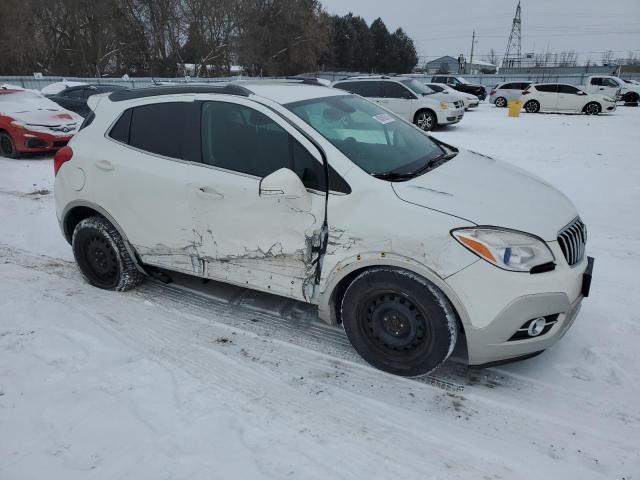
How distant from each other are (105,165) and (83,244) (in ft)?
2.64

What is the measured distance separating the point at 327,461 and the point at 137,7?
47.6m

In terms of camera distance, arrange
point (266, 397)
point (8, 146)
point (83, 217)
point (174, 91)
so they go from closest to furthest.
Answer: point (266, 397) < point (174, 91) < point (83, 217) < point (8, 146)

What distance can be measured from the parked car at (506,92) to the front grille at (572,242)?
23274mm

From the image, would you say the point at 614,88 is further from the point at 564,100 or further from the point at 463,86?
the point at 463,86

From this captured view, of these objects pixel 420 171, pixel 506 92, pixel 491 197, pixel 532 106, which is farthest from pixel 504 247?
pixel 506 92

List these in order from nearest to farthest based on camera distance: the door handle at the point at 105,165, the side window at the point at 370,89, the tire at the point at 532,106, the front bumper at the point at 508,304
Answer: the front bumper at the point at 508,304 < the door handle at the point at 105,165 < the side window at the point at 370,89 < the tire at the point at 532,106

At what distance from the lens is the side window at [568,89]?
2025cm

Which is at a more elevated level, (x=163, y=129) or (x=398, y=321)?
(x=163, y=129)

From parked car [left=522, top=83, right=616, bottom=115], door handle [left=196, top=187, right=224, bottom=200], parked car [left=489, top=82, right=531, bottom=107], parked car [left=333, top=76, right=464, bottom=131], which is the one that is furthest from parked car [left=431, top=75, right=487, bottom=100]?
door handle [left=196, top=187, right=224, bottom=200]

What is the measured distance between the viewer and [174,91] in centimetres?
380

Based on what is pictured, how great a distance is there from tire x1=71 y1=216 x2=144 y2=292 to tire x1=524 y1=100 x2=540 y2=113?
827 inches

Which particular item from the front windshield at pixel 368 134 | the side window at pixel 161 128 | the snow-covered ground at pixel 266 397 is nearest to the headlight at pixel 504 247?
the front windshield at pixel 368 134

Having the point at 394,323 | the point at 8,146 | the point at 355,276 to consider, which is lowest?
the point at 394,323

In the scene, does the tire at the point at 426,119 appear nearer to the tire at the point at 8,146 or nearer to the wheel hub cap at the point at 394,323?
the tire at the point at 8,146
